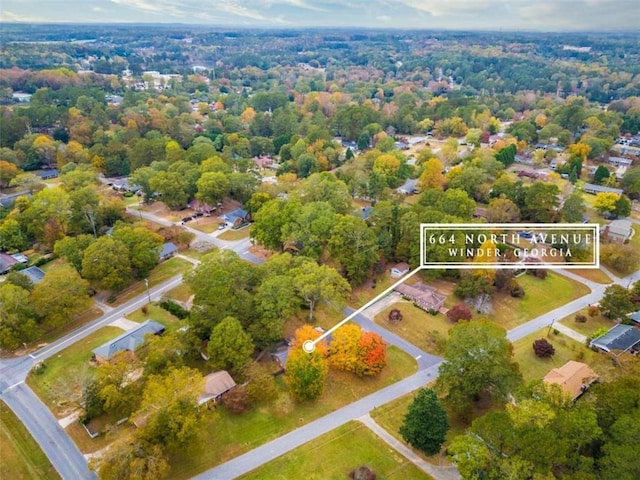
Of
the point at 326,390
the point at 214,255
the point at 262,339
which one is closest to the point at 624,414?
the point at 326,390

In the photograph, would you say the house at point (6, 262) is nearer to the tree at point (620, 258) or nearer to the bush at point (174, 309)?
the bush at point (174, 309)

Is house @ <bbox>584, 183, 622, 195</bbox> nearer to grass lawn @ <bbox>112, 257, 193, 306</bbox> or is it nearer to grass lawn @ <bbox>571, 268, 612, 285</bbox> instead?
grass lawn @ <bbox>571, 268, 612, 285</bbox>

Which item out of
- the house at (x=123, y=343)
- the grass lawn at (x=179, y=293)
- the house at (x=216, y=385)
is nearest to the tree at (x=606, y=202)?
the house at (x=216, y=385)

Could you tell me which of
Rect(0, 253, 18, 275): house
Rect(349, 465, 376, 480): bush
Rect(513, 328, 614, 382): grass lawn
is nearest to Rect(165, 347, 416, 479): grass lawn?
Rect(349, 465, 376, 480): bush

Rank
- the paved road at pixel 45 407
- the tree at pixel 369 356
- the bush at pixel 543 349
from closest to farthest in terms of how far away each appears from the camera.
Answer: the paved road at pixel 45 407 → the tree at pixel 369 356 → the bush at pixel 543 349

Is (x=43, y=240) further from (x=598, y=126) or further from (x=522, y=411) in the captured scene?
(x=598, y=126)

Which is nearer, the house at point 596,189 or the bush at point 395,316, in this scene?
the bush at point 395,316
